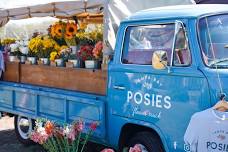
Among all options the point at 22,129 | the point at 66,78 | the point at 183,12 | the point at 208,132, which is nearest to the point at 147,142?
the point at 208,132

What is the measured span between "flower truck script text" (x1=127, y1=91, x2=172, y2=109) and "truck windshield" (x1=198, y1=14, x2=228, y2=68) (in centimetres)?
61

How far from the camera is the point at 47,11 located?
6750 millimetres

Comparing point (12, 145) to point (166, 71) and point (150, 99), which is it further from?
point (166, 71)

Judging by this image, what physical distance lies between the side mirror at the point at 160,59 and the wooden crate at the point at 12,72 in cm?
353

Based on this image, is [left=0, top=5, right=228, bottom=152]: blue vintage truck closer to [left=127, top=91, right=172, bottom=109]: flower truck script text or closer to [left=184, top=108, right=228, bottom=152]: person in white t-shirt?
[left=127, top=91, right=172, bottom=109]: flower truck script text

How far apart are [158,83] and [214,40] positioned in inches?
29.0

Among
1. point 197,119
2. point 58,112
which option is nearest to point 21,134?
point 58,112

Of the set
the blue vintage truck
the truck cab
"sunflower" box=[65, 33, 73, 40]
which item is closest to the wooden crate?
"sunflower" box=[65, 33, 73, 40]

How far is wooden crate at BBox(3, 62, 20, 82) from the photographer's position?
752cm

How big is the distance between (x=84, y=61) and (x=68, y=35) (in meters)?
1.12

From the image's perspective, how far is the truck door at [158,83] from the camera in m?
4.39

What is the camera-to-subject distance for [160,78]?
468 cm

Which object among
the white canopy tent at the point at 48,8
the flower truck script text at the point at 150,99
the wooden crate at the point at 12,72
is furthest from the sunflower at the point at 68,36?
the flower truck script text at the point at 150,99

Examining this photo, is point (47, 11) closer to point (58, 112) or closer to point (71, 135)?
point (58, 112)
